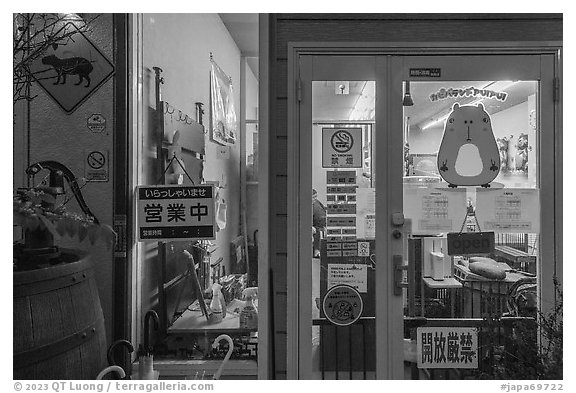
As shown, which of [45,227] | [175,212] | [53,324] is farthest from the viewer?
[175,212]

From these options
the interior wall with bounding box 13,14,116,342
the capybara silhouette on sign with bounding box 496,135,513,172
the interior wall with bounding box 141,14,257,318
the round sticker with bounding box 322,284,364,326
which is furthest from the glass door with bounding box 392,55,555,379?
the interior wall with bounding box 13,14,116,342

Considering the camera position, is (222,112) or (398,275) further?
(398,275)

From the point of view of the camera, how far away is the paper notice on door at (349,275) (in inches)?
75.4

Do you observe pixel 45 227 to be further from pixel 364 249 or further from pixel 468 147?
pixel 468 147

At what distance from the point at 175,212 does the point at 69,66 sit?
26.8 inches

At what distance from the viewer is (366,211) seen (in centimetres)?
190

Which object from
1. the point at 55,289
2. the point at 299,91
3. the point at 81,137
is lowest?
the point at 55,289

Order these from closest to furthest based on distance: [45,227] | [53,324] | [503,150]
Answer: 1. [53,324]
2. [45,227]
3. [503,150]

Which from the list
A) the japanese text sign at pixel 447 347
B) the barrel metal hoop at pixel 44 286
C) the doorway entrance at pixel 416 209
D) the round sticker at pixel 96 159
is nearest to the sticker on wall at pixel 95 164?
the round sticker at pixel 96 159

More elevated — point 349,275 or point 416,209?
point 416,209

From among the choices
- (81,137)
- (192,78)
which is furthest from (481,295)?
(81,137)

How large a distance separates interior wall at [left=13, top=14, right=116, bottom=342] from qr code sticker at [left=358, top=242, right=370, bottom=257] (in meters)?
1.01

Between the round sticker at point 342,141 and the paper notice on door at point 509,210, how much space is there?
58 centimetres

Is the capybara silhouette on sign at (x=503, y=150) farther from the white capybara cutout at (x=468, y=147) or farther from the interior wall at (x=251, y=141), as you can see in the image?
the interior wall at (x=251, y=141)
